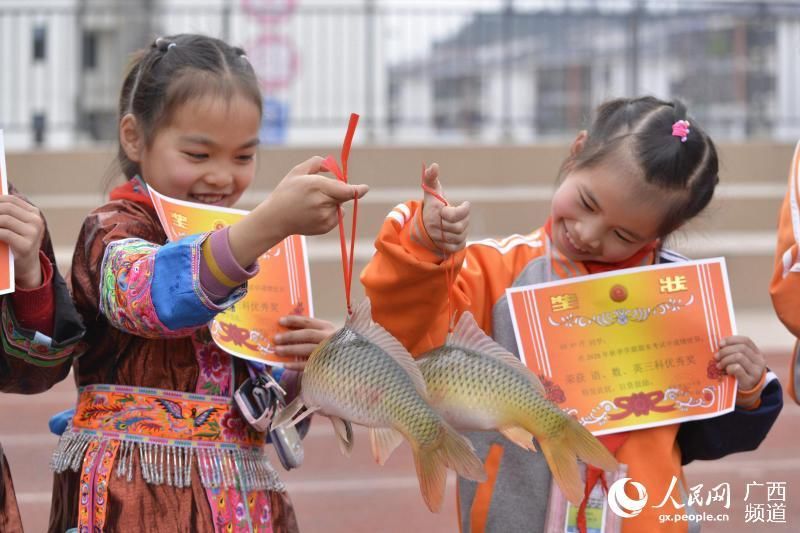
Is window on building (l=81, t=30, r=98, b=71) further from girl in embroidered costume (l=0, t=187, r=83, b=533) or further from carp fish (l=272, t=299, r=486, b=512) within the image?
carp fish (l=272, t=299, r=486, b=512)

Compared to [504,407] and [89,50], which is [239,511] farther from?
[89,50]

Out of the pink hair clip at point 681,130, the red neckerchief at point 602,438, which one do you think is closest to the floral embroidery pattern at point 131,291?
the red neckerchief at point 602,438

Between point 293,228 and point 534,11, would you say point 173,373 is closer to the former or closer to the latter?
point 293,228

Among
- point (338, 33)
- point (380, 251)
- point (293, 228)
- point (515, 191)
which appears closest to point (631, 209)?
point (380, 251)

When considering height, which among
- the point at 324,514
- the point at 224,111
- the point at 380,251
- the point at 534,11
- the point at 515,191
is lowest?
the point at 324,514

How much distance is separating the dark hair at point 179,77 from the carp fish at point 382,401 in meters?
0.55

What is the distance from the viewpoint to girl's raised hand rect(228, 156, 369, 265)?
1.47 metres

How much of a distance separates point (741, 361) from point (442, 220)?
28.0 inches

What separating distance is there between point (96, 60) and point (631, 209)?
1011cm

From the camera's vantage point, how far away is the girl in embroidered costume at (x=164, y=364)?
174 centimetres

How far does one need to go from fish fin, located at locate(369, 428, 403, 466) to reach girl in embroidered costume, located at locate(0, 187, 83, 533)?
0.54 meters

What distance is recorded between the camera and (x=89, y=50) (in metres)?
10.7

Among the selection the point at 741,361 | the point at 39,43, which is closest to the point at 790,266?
the point at 741,361

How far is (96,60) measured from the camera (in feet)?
36.7
